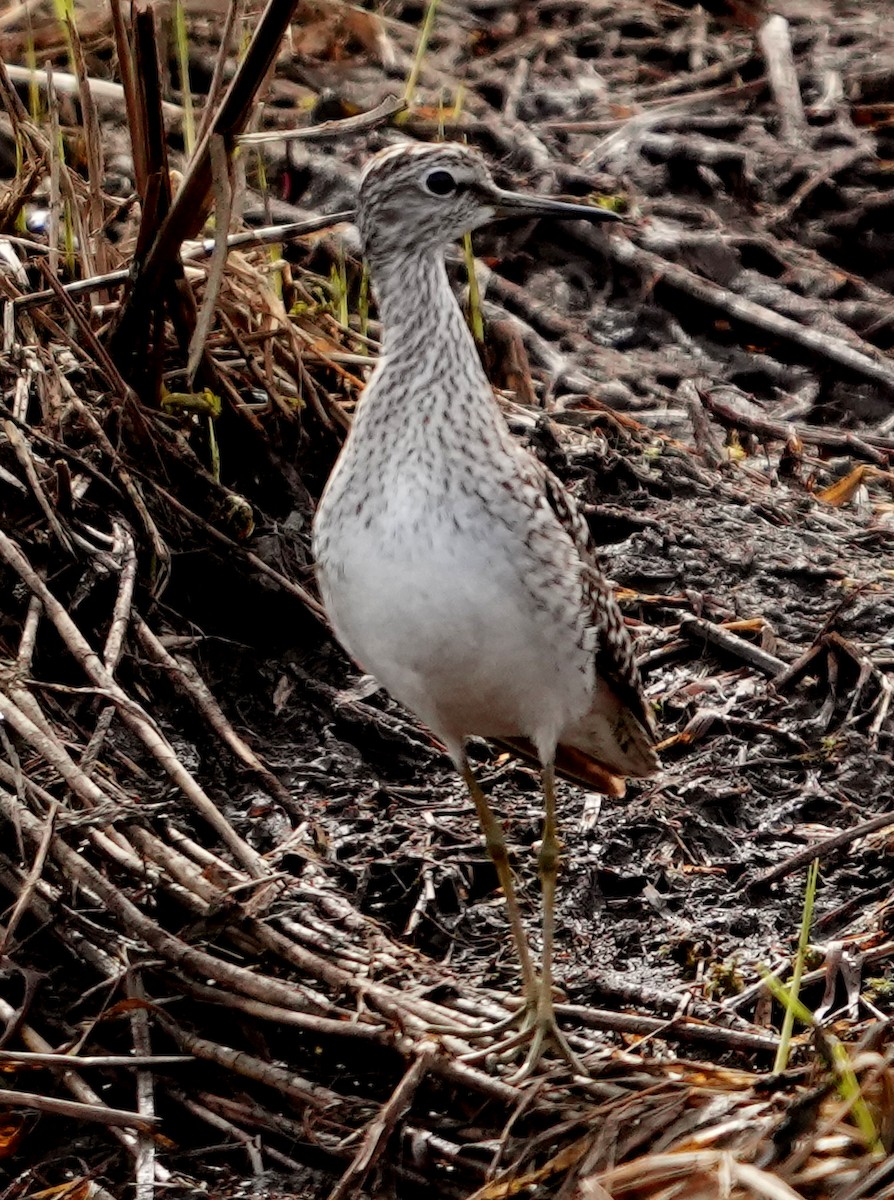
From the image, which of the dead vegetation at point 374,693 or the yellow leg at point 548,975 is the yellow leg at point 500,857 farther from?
the dead vegetation at point 374,693

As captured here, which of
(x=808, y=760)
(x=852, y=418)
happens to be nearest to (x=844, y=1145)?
(x=808, y=760)

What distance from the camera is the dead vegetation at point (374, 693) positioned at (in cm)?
380

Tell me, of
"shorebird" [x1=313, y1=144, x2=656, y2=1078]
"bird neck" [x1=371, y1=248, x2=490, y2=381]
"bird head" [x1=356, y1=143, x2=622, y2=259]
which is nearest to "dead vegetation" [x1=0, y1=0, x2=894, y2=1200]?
"shorebird" [x1=313, y1=144, x2=656, y2=1078]

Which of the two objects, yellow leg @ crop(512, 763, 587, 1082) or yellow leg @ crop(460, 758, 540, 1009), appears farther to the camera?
yellow leg @ crop(460, 758, 540, 1009)

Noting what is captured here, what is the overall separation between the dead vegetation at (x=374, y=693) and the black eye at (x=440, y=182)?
0.59 meters

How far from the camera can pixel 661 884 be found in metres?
4.78

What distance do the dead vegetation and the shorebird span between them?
1.13ft

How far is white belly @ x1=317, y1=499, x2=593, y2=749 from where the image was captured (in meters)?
3.81

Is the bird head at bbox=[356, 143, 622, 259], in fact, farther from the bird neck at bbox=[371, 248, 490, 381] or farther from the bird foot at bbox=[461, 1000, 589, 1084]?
the bird foot at bbox=[461, 1000, 589, 1084]

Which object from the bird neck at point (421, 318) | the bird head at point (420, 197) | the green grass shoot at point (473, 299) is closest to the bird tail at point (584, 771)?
the bird neck at point (421, 318)

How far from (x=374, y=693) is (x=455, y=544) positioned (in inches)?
62.2

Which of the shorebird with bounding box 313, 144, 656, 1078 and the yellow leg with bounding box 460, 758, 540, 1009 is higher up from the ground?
the shorebird with bounding box 313, 144, 656, 1078

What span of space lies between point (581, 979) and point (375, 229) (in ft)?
6.21

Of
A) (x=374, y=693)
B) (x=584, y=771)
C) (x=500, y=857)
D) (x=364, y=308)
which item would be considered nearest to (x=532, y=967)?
(x=500, y=857)
